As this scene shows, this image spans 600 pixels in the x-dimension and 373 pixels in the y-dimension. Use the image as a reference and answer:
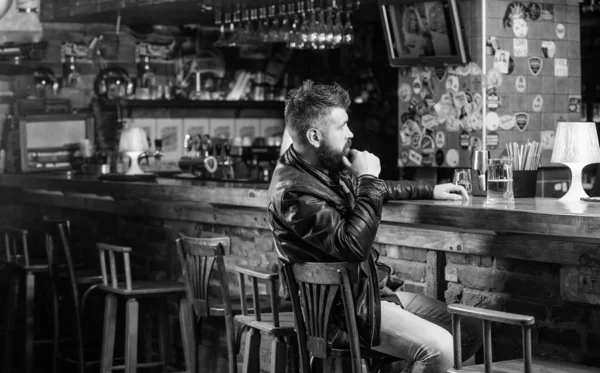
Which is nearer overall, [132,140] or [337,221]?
[337,221]

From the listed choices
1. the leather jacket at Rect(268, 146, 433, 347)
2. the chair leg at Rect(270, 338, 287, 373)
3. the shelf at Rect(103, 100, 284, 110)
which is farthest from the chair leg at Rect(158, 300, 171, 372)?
the shelf at Rect(103, 100, 284, 110)

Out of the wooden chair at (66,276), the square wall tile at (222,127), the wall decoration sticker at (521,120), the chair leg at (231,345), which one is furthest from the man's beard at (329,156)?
the square wall tile at (222,127)

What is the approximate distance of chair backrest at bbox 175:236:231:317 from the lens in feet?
14.5

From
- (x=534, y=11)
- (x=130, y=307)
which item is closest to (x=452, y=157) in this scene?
(x=534, y=11)

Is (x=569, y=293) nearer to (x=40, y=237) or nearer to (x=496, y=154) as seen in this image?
(x=496, y=154)

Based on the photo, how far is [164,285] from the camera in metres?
5.52

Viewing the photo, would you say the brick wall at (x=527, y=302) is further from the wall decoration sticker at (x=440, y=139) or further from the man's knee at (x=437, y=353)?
the wall decoration sticker at (x=440, y=139)

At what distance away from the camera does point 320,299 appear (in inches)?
138

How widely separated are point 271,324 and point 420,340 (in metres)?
0.85

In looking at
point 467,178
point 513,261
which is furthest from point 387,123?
point 513,261

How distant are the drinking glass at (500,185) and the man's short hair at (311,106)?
2.28 feet

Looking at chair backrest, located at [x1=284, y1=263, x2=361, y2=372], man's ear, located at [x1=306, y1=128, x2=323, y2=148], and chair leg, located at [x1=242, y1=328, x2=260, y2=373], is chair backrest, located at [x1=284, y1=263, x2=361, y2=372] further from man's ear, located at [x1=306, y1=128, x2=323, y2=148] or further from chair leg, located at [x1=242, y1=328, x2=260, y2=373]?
chair leg, located at [x1=242, y1=328, x2=260, y2=373]

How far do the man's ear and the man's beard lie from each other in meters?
0.02

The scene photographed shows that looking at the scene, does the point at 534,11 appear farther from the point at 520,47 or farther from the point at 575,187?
the point at 575,187
